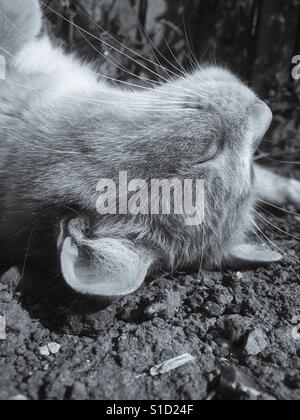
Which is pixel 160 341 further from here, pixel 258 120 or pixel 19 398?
pixel 258 120

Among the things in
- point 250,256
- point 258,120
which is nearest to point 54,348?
point 250,256

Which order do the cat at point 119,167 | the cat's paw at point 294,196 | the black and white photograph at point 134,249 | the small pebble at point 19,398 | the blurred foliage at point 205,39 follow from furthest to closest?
the blurred foliage at point 205,39, the cat's paw at point 294,196, the cat at point 119,167, the black and white photograph at point 134,249, the small pebble at point 19,398

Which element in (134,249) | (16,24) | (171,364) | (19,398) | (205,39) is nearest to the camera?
(19,398)

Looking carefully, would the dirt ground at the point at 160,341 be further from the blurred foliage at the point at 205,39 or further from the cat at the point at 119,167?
the blurred foliage at the point at 205,39

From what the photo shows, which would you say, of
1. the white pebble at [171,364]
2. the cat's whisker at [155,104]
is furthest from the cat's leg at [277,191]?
the white pebble at [171,364]

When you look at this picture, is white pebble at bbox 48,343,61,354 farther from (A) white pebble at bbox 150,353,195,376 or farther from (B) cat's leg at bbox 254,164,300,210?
(B) cat's leg at bbox 254,164,300,210

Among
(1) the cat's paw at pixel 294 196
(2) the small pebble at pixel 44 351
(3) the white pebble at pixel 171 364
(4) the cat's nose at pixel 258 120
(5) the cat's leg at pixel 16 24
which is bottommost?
(3) the white pebble at pixel 171 364
